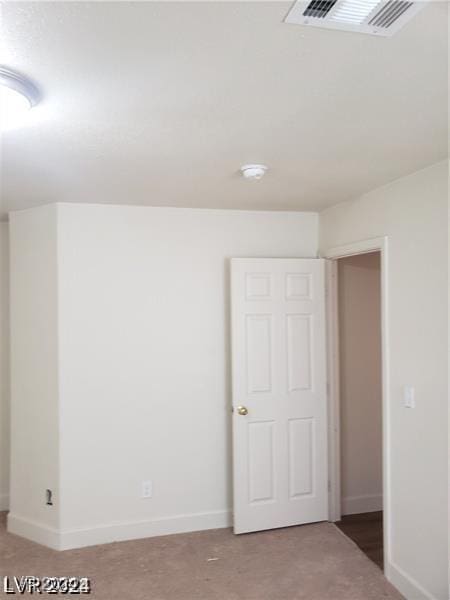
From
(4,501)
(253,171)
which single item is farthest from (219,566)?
(253,171)

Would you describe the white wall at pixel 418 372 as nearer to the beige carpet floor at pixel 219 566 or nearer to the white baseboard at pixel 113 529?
the beige carpet floor at pixel 219 566

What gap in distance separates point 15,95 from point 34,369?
243 centimetres

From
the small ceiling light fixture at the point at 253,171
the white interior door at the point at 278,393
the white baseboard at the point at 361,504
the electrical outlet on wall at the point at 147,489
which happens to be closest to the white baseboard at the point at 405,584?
the white interior door at the point at 278,393

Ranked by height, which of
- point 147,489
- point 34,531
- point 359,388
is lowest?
point 34,531

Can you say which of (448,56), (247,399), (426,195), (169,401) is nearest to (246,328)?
(247,399)

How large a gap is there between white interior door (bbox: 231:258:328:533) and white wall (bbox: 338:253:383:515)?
29 centimetres

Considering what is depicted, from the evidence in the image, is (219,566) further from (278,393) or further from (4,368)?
(4,368)

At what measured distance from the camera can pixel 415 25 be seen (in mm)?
1296

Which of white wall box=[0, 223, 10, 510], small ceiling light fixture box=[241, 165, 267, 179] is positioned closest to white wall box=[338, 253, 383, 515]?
small ceiling light fixture box=[241, 165, 267, 179]

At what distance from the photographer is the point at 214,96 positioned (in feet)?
5.60

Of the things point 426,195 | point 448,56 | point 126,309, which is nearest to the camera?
point 448,56

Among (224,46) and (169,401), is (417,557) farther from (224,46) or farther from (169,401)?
(224,46)

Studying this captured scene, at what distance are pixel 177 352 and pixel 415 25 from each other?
9.10ft

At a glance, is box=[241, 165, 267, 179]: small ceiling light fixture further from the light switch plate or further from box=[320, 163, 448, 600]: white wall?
the light switch plate
